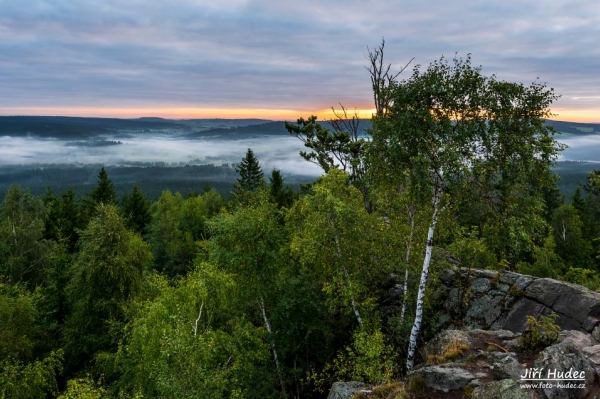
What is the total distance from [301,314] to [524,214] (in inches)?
536

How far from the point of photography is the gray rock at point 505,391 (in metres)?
10.7

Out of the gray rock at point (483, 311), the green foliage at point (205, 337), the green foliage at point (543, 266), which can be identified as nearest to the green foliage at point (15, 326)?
the green foliage at point (205, 337)

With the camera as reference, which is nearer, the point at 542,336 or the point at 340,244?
the point at 542,336

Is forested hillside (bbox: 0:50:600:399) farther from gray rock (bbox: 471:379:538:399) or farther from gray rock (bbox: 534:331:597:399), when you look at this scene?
gray rock (bbox: 471:379:538:399)

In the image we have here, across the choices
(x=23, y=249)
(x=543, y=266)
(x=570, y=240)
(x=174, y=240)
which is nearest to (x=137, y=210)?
(x=174, y=240)

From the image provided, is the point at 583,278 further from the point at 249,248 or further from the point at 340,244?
the point at 249,248

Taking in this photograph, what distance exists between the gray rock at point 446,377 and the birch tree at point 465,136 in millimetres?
Result: 4798

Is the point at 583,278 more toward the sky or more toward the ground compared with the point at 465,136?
more toward the ground

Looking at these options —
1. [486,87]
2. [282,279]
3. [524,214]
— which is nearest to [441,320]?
[524,214]

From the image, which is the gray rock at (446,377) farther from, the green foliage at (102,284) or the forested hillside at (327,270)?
the green foliage at (102,284)

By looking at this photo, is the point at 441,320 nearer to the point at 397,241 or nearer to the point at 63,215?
the point at 397,241

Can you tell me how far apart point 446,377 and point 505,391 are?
288cm

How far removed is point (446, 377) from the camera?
13.6 metres

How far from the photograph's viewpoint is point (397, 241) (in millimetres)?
21656
